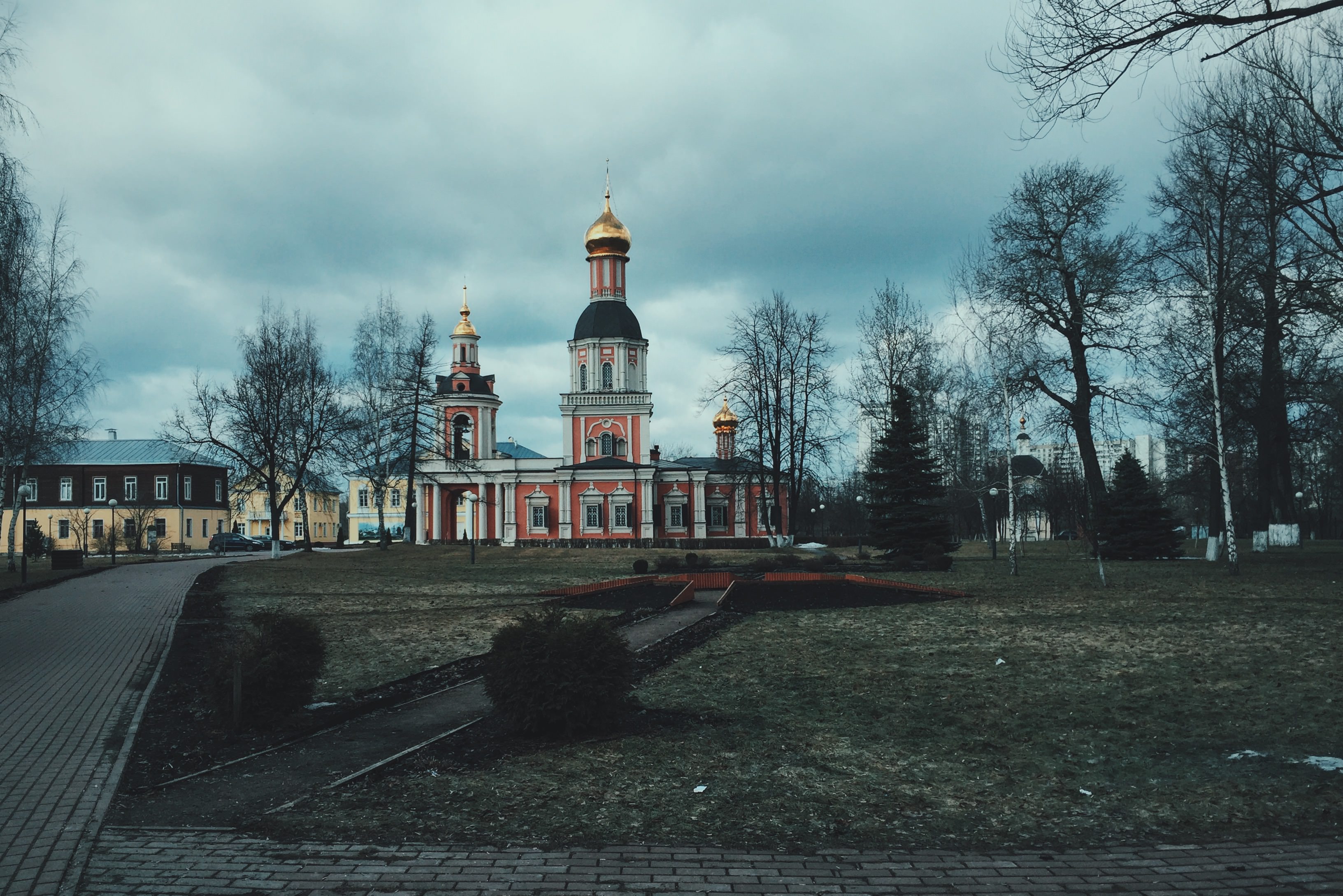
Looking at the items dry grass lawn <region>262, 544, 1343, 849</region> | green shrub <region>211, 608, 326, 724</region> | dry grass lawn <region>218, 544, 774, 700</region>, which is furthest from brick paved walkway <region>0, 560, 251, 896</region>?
dry grass lawn <region>218, 544, 774, 700</region>

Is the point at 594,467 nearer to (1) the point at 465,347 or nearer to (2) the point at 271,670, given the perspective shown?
(1) the point at 465,347

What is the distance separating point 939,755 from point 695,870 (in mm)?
2649

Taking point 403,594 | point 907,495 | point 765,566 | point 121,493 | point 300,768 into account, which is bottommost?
point 300,768

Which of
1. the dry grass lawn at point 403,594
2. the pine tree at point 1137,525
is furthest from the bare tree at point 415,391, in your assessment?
the pine tree at point 1137,525

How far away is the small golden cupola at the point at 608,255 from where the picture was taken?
54.2 metres

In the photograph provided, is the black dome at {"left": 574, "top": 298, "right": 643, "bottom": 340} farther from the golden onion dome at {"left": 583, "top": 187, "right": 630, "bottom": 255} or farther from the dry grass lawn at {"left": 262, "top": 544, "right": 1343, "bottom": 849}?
the dry grass lawn at {"left": 262, "top": 544, "right": 1343, "bottom": 849}

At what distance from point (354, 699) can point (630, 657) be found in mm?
3207

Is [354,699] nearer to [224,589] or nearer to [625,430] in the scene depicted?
[224,589]

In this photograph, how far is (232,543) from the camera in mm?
51938

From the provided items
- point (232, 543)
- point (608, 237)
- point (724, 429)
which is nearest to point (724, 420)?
point (724, 429)

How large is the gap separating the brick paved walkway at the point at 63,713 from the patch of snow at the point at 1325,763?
23.7 ft

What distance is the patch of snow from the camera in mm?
5969

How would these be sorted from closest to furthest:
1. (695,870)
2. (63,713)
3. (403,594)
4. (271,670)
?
(695,870) → (271,670) → (63,713) → (403,594)

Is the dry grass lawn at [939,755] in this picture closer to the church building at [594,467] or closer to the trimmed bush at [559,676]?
the trimmed bush at [559,676]
